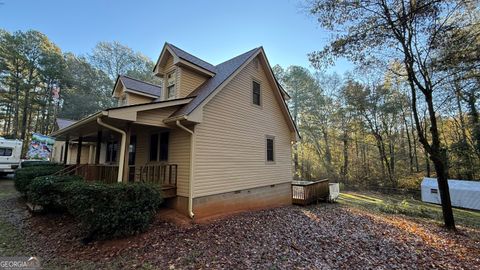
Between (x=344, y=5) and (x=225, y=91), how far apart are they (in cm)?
611

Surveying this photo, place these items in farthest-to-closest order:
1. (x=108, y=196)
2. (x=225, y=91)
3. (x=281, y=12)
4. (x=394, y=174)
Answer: (x=394, y=174) < (x=281, y=12) < (x=225, y=91) < (x=108, y=196)

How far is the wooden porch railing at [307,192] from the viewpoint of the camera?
12.2 m

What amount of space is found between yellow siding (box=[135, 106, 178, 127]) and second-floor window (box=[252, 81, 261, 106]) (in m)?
4.04

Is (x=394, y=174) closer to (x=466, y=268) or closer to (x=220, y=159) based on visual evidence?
(x=466, y=268)

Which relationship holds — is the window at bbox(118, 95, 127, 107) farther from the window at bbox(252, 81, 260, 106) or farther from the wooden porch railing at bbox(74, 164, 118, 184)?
the window at bbox(252, 81, 260, 106)

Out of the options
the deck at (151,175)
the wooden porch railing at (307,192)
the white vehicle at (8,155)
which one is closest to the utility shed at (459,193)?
the wooden porch railing at (307,192)

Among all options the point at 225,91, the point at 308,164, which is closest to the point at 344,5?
the point at 225,91

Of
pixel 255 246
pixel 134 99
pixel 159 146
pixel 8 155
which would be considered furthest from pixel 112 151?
pixel 8 155

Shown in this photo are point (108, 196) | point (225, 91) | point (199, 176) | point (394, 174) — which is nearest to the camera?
point (108, 196)

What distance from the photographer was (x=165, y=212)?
747 centimetres

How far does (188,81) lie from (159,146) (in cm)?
308

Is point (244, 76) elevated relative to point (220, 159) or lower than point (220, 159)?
elevated

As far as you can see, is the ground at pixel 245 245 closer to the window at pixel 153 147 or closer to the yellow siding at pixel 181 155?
the yellow siding at pixel 181 155

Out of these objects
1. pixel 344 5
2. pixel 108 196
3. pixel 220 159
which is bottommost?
pixel 108 196
